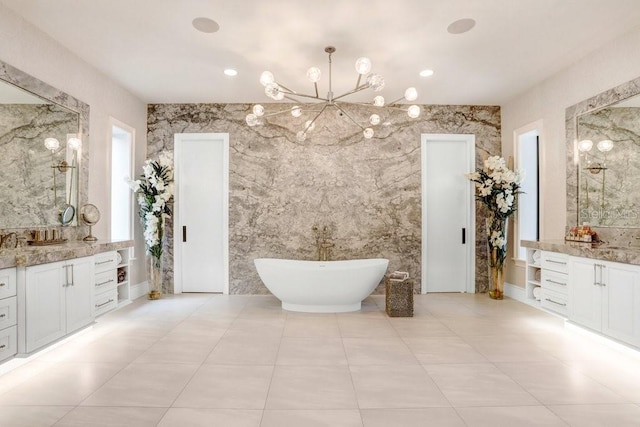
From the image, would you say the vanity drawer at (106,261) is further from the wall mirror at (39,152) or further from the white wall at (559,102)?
the white wall at (559,102)

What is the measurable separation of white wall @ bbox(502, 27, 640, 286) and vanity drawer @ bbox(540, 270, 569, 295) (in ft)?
3.06

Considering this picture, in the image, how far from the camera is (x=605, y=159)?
3.46m

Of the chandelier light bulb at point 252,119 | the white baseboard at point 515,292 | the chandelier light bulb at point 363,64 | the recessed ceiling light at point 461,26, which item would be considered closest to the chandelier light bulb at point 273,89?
the chandelier light bulb at point 252,119

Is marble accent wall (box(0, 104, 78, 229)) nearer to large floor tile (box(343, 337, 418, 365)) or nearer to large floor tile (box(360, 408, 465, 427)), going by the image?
large floor tile (box(343, 337, 418, 365))

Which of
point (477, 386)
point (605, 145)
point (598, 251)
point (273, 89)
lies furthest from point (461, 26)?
point (477, 386)

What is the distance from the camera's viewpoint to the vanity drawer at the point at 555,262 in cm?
319

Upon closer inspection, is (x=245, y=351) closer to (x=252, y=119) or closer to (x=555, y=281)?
(x=252, y=119)

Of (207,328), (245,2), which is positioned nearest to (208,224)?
(207,328)

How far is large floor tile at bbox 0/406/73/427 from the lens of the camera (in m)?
1.94

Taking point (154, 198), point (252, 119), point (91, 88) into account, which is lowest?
point (154, 198)

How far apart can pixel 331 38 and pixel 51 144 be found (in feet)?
9.35

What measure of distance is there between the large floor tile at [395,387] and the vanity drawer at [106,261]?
2506 mm

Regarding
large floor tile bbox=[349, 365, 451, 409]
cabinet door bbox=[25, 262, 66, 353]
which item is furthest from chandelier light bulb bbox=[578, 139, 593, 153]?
cabinet door bbox=[25, 262, 66, 353]

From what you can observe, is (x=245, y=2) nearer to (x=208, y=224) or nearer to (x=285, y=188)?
(x=285, y=188)
